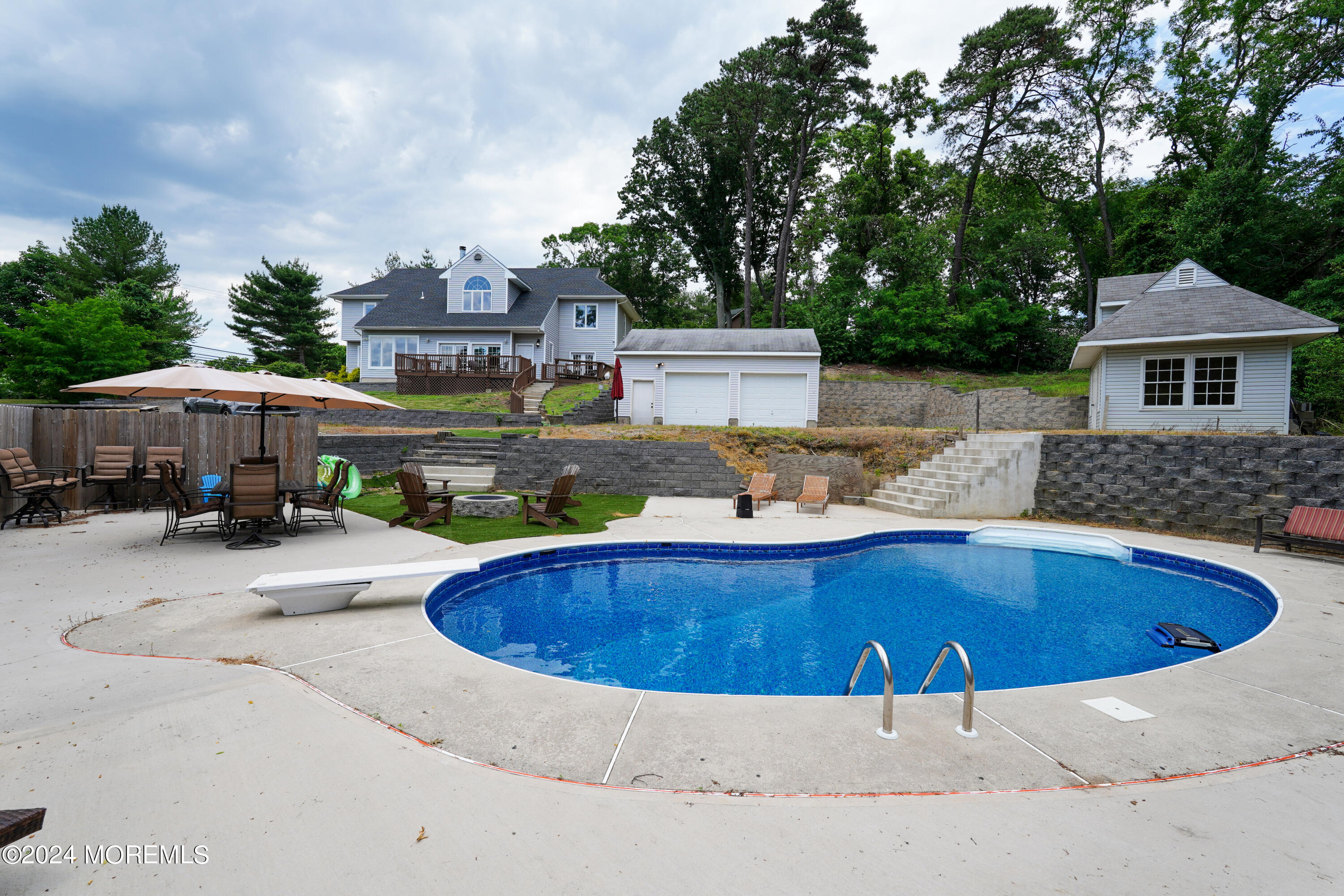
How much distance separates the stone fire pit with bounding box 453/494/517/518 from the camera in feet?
34.3

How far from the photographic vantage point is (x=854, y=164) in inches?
1283

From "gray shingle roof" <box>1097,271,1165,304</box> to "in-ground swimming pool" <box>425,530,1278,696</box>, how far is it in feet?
50.6

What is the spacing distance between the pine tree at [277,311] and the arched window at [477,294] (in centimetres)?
1812

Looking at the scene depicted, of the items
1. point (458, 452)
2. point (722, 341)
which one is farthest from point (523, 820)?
point (722, 341)

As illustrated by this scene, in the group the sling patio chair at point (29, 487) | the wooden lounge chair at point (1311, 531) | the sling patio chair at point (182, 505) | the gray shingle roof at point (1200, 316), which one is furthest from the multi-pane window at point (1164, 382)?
the sling patio chair at point (29, 487)

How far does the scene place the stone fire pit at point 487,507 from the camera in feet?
34.3

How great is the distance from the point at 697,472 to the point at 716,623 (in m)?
7.98

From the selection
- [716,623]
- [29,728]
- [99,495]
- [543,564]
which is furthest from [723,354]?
[29,728]

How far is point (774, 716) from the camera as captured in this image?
10.8 ft

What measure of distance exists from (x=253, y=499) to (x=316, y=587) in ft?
13.5

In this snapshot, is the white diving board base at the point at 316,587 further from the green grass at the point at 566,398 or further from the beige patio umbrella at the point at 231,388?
the green grass at the point at 566,398

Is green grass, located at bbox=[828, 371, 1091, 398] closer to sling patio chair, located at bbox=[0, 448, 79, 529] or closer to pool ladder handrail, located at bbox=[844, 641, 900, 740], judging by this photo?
pool ladder handrail, located at bbox=[844, 641, 900, 740]

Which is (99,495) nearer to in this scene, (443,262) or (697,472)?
(697,472)

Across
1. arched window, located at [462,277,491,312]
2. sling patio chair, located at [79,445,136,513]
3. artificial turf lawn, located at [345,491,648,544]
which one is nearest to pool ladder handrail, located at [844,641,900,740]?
artificial turf lawn, located at [345,491,648,544]
